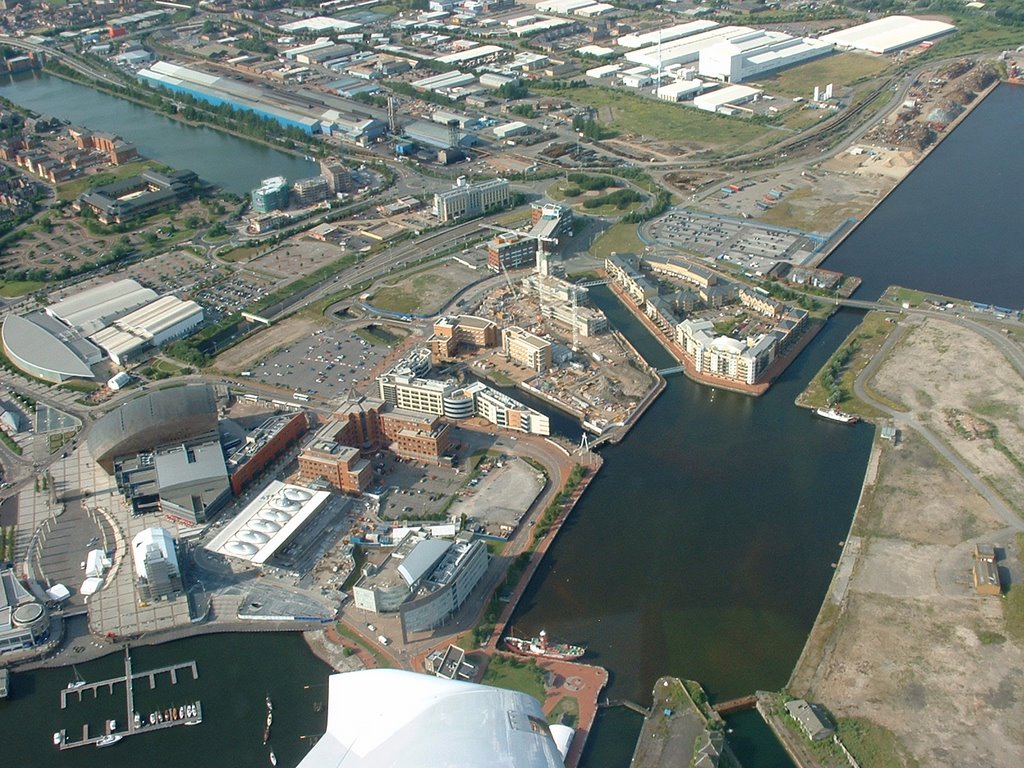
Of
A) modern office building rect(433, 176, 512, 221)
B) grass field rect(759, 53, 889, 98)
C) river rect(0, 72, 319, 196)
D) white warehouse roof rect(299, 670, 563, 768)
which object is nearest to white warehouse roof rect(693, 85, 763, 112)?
grass field rect(759, 53, 889, 98)

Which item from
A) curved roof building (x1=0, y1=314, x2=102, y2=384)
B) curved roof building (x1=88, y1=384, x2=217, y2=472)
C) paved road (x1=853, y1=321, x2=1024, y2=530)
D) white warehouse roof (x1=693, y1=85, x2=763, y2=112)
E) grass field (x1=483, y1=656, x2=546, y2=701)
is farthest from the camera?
white warehouse roof (x1=693, y1=85, x2=763, y2=112)

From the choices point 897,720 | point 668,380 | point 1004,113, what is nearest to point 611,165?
point 668,380

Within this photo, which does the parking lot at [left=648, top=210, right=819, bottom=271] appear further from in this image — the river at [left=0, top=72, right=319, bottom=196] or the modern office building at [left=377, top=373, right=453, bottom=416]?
the river at [left=0, top=72, right=319, bottom=196]

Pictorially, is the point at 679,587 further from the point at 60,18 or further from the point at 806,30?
the point at 60,18

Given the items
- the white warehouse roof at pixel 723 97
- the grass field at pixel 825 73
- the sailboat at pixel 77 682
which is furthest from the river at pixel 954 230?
the sailboat at pixel 77 682

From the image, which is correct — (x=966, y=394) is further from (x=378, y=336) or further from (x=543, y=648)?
(x=378, y=336)

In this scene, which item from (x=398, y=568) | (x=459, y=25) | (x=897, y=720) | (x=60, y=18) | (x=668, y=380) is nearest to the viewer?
(x=897, y=720)
